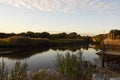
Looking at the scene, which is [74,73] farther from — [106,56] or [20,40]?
[20,40]

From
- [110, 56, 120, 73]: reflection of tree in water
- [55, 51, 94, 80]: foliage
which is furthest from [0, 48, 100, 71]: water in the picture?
[55, 51, 94, 80]: foliage

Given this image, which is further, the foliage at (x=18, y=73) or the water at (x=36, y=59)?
the water at (x=36, y=59)

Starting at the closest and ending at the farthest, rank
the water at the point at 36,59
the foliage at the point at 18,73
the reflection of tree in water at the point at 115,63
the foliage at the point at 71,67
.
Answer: the foliage at the point at 18,73
the foliage at the point at 71,67
the reflection of tree in water at the point at 115,63
the water at the point at 36,59

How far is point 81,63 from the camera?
1159 cm

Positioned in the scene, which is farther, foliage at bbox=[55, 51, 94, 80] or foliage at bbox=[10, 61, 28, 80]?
foliage at bbox=[55, 51, 94, 80]

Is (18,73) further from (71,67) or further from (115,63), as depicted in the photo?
(115,63)

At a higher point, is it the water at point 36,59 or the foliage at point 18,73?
the foliage at point 18,73

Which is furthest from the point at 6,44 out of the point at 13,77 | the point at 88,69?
the point at 13,77

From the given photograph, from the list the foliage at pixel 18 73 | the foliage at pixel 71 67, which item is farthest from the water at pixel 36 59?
the foliage at pixel 18 73

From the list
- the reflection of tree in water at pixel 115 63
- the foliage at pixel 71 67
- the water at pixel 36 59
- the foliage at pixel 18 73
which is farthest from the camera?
the water at pixel 36 59

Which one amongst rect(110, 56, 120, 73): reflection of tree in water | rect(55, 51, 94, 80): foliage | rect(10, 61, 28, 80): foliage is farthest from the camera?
rect(110, 56, 120, 73): reflection of tree in water

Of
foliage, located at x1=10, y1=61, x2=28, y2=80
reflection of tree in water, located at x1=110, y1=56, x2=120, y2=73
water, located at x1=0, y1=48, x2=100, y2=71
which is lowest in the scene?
water, located at x1=0, y1=48, x2=100, y2=71

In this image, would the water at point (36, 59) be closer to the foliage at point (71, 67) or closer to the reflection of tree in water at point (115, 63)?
the reflection of tree in water at point (115, 63)

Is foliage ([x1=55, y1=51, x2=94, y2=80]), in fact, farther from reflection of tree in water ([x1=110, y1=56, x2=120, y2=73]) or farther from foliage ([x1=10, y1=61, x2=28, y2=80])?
reflection of tree in water ([x1=110, y1=56, x2=120, y2=73])
